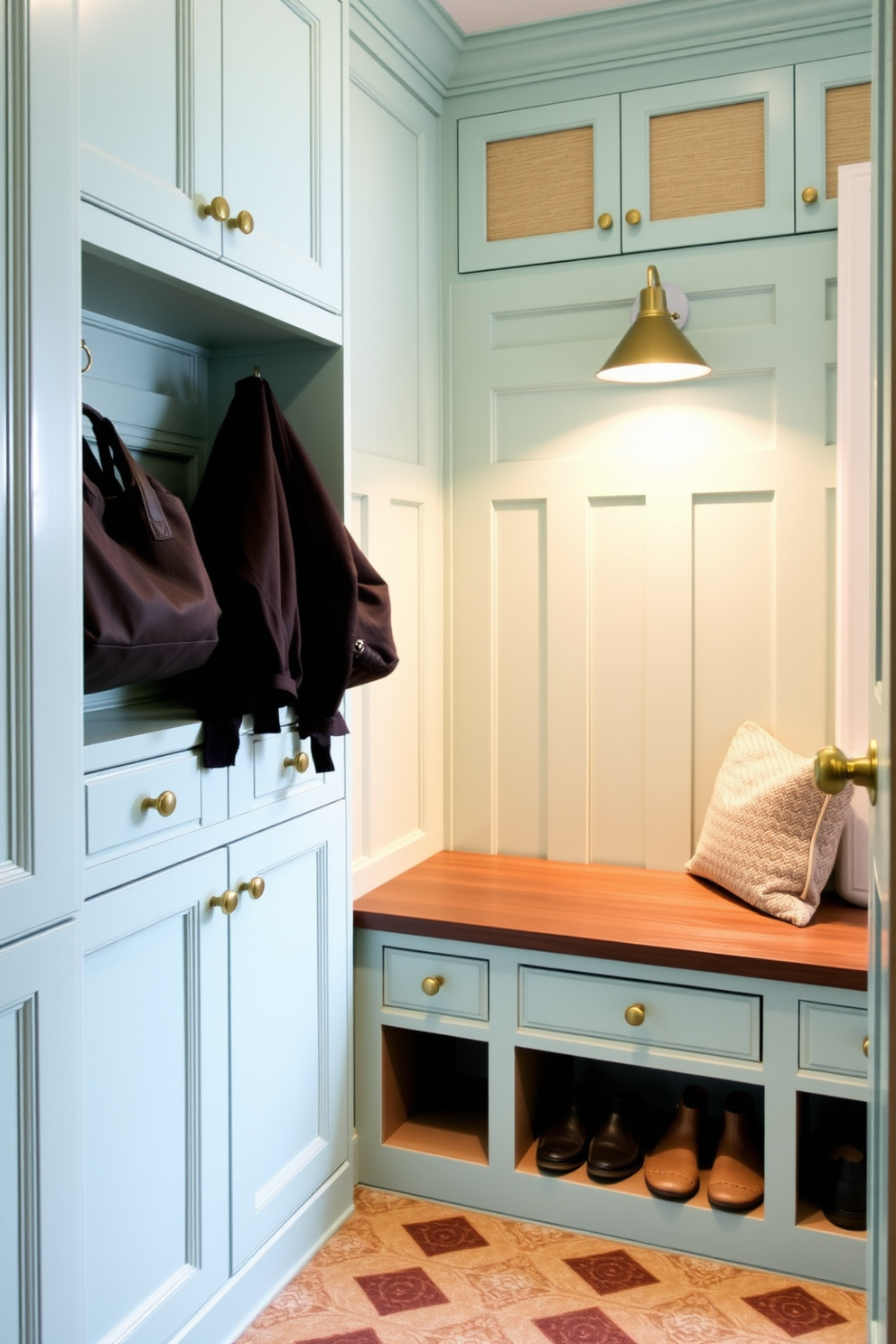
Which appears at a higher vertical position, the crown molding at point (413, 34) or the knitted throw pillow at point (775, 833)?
the crown molding at point (413, 34)

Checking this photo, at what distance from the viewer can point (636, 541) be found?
265 centimetres

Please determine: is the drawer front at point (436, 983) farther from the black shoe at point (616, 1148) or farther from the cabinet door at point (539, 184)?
the cabinet door at point (539, 184)

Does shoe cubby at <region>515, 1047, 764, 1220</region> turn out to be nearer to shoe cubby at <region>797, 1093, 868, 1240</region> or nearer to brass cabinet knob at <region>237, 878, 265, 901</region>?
shoe cubby at <region>797, 1093, 868, 1240</region>

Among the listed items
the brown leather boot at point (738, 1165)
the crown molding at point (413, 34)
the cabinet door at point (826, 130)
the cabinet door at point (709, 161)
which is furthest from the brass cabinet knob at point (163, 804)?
the cabinet door at point (826, 130)

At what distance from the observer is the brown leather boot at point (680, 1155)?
6.84 ft

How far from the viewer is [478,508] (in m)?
2.78

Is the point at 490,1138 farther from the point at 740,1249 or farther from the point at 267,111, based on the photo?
the point at 267,111

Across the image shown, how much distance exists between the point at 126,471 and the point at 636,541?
4.71 feet

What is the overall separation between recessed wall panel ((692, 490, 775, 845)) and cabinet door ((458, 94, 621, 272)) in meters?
0.69

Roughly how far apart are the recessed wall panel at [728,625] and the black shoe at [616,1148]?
67 centimetres

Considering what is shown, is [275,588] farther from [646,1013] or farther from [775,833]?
[775,833]

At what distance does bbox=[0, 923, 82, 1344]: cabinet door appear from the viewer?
1212mm

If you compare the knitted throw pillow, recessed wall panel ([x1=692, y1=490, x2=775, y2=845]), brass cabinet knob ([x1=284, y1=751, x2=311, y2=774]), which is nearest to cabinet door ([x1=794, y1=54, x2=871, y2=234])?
recessed wall panel ([x1=692, y1=490, x2=775, y2=845])

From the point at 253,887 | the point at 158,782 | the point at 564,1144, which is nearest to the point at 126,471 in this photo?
the point at 158,782
